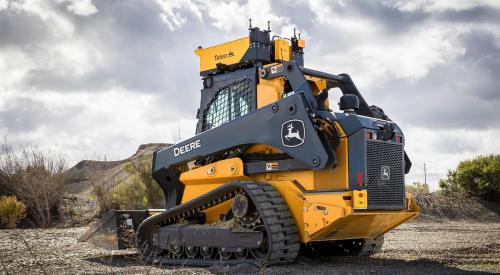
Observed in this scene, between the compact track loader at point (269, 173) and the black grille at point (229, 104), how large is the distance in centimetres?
2

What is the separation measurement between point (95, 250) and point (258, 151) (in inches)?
171

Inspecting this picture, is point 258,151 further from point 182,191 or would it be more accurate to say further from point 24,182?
point 24,182

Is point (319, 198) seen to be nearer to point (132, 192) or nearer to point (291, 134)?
point (291, 134)

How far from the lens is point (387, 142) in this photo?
8.67 m

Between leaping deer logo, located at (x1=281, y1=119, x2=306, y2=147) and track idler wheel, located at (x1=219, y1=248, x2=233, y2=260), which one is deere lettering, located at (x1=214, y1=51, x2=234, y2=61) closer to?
leaping deer logo, located at (x1=281, y1=119, x2=306, y2=147)

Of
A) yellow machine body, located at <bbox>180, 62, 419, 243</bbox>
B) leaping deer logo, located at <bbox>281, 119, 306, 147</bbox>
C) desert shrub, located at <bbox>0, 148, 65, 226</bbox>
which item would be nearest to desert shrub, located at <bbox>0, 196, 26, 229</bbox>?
desert shrub, located at <bbox>0, 148, 65, 226</bbox>

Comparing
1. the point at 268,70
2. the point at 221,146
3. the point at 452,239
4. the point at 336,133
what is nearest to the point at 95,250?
the point at 221,146

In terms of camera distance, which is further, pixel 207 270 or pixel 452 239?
pixel 452 239

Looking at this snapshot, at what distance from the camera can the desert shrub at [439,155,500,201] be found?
834 inches

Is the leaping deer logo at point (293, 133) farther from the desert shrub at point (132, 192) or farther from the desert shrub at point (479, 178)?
the desert shrub at point (479, 178)

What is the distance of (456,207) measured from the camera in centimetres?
2044

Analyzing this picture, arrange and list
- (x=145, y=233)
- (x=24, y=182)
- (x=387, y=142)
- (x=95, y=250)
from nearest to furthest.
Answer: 1. (x=387, y=142)
2. (x=145, y=233)
3. (x=95, y=250)
4. (x=24, y=182)

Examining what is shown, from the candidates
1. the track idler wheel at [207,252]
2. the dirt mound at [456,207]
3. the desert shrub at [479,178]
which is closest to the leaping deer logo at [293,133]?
the track idler wheel at [207,252]

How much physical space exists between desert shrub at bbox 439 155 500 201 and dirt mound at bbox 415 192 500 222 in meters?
0.38
